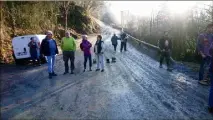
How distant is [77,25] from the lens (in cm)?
6006

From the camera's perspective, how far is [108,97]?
9.50m

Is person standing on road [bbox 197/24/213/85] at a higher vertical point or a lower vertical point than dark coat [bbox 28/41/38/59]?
higher

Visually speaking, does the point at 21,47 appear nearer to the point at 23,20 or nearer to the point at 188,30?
the point at 23,20

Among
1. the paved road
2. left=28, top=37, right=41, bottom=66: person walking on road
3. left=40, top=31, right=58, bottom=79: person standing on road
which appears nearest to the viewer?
the paved road

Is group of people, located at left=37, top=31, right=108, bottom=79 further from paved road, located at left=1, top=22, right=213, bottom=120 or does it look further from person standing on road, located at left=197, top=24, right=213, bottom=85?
person standing on road, located at left=197, top=24, right=213, bottom=85

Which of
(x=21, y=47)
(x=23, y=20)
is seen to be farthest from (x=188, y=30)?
(x=23, y=20)

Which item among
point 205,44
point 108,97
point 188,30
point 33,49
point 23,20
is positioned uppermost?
point 23,20

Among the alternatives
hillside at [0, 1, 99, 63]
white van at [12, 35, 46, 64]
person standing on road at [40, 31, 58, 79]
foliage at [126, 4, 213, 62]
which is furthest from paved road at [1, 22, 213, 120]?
hillside at [0, 1, 99, 63]

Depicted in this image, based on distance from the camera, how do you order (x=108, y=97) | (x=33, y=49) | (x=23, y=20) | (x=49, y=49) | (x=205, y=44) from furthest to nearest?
(x=23, y=20) → (x=33, y=49) → (x=49, y=49) → (x=205, y=44) → (x=108, y=97)

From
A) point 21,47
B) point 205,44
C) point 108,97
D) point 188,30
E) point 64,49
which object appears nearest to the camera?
point 108,97

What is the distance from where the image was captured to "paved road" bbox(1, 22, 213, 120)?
7.79 m

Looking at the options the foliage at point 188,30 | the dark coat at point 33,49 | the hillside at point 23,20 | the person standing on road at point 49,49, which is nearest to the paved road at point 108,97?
the person standing on road at point 49,49

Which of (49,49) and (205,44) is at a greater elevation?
(205,44)

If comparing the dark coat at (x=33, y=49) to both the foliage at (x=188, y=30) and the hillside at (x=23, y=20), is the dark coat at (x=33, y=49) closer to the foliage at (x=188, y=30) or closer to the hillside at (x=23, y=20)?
the hillside at (x=23, y=20)
